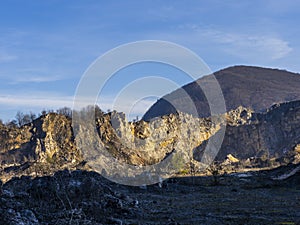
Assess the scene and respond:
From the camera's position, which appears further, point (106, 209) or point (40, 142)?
point (40, 142)

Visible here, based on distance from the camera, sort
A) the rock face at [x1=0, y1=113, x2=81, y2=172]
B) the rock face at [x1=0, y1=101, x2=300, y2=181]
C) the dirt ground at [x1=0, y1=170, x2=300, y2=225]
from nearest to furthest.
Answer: the dirt ground at [x1=0, y1=170, x2=300, y2=225]
the rock face at [x1=0, y1=101, x2=300, y2=181]
the rock face at [x1=0, y1=113, x2=81, y2=172]

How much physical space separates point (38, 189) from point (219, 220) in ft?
30.9

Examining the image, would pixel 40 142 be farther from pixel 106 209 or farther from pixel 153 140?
pixel 106 209

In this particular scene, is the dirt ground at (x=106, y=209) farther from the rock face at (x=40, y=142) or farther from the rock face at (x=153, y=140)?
the rock face at (x=40, y=142)

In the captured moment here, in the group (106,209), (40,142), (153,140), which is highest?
(153,140)

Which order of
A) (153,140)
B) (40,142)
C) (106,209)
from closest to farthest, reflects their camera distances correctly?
(106,209) → (40,142) → (153,140)

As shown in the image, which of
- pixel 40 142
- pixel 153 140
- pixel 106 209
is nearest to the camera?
pixel 106 209

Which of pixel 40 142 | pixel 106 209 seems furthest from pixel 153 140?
pixel 106 209

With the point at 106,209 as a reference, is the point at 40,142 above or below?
above

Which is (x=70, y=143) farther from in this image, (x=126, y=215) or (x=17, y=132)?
(x=126, y=215)

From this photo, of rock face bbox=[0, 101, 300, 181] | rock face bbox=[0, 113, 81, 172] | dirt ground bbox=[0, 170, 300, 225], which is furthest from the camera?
rock face bbox=[0, 113, 81, 172]

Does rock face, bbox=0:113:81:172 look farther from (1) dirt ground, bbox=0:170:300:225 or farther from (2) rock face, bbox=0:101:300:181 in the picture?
(1) dirt ground, bbox=0:170:300:225

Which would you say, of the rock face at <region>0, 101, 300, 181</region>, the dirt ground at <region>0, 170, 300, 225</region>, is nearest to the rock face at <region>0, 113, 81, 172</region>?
the rock face at <region>0, 101, 300, 181</region>

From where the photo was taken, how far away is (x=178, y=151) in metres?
96.8
